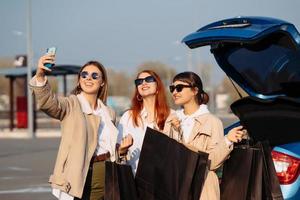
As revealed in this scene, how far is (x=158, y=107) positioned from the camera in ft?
17.2

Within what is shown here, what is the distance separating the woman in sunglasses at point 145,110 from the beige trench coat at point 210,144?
1.34 feet

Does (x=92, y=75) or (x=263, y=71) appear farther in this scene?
(x=263, y=71)

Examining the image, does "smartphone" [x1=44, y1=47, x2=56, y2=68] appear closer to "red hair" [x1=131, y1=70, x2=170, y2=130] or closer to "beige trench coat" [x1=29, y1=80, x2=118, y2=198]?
"beige trench coat" [x1=29, y1=80, x2=118, y2=198]

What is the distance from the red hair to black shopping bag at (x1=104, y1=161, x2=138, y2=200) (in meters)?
0.70

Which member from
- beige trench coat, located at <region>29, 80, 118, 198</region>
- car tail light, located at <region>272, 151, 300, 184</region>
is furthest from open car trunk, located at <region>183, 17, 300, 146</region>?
beige trench coat, located at <region>29, 80, 118, 198</region>

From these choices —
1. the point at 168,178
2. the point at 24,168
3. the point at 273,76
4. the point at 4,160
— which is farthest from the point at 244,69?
the point at 4,160

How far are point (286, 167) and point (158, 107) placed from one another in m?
1.31

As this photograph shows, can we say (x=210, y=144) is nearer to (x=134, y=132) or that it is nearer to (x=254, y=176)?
(x=254, y=176)

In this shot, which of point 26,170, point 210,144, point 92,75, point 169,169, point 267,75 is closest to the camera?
point 169,169

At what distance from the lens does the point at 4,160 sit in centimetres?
1661

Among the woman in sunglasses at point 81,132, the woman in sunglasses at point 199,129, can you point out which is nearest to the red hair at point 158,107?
the woman in sunglasses at point 199,129

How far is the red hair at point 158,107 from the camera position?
17.0 feet

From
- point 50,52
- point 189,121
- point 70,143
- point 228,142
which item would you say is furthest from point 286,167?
point 50,52

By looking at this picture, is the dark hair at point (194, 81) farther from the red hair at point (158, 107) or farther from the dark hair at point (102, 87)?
the dark hair at point (102, 87)
